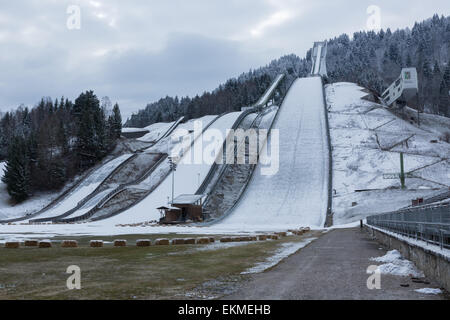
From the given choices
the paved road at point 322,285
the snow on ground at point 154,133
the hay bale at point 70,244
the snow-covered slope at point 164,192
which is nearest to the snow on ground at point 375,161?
the snow-covered slope at point 164,192

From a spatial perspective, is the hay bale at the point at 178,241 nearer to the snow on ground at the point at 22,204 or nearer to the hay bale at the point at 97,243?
the hay bale at the point at 97,243

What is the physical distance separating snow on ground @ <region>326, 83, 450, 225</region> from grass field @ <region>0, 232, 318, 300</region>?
104 ft

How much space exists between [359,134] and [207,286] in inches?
2387

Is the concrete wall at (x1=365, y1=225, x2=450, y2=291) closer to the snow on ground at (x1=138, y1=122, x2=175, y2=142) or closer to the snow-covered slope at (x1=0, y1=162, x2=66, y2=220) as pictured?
the snow-covered slope at (x1=0, y1=162, x2=66, y2=220)

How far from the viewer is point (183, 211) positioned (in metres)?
46.0

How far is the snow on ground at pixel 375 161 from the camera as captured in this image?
Result: 44125 mm

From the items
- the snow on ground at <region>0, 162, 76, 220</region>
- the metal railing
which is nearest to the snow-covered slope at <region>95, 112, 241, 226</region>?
the snow on ground at <region>0, 162, 76, 220</region>

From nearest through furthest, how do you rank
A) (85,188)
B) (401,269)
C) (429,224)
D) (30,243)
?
(429,224) → (401,269) → (30,243) → (85,188)

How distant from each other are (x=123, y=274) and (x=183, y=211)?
1433 inches

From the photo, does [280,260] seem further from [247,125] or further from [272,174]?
[247,125]

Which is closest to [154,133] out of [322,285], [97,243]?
[97,243]

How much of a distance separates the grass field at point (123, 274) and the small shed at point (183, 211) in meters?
29.9

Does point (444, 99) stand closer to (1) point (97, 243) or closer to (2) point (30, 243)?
(1) point (97, 243)
